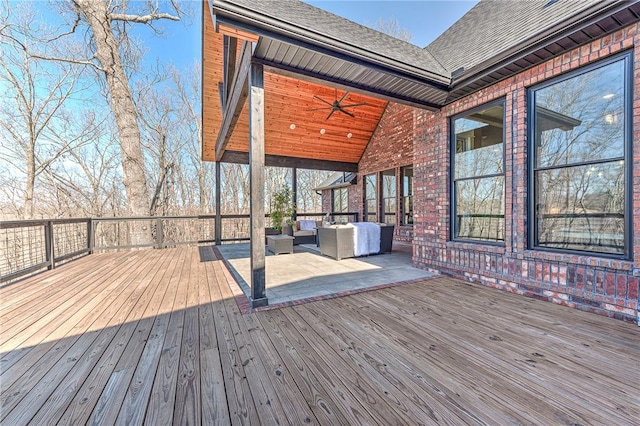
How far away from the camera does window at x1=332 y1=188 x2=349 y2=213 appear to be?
1150 centimetres

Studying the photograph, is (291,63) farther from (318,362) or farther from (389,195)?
(389,195)

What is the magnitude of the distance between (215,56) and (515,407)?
8.15 meters

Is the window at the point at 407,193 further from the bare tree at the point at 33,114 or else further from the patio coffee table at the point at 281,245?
the bare tree at the point at 33,114

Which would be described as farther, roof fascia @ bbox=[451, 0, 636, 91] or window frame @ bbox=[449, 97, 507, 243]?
window frame @ bbox=[449, 97, 507, 243]

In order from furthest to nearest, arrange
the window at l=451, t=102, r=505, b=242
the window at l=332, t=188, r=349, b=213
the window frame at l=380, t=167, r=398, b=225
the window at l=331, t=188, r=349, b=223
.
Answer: the window at l=332, t=188, r=349, b=213 → the window at l=331, t=188, r=349, b=223 → the window frame at l=380, t=167, r=398, b=225 → the window at l=451, t=102, r=505, b=242

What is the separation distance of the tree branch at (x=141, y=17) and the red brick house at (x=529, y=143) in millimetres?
6521

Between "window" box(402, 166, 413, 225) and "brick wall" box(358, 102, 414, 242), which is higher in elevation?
"brick wall" box(358, 102, 414, 242)

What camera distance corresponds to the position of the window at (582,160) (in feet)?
8.45

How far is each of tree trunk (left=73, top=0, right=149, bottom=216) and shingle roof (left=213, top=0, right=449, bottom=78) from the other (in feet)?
19.9

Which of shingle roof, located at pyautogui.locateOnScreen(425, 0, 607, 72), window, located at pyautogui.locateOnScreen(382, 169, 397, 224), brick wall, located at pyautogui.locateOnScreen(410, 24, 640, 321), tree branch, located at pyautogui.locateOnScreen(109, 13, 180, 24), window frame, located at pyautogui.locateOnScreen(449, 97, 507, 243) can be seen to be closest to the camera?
brick wall, located at pyautogui.locateOnScreen(410, 24, 640, 321)

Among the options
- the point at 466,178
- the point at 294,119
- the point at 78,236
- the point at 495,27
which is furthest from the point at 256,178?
the point at 78,236

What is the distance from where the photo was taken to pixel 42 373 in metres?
1.76

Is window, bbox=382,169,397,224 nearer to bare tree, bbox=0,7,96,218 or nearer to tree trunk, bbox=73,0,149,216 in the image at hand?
tree trunk, bbox=73,0,149,216

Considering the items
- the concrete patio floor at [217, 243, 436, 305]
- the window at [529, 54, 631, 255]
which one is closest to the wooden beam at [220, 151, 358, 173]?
the concrete patio floor at [217, 243, 436, 305]
